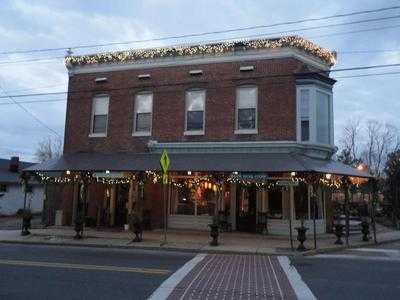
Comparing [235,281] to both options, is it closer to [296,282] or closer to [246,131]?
[296,282]

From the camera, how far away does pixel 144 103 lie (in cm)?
2497

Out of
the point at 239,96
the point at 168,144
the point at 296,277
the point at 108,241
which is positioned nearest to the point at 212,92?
the point at 239,96

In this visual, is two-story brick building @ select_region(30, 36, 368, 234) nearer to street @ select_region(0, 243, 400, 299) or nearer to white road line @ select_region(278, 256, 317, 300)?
street @ select_region(0, 243, 400, 299)

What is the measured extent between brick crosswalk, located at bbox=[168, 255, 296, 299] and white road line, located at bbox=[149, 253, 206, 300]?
0.37ft

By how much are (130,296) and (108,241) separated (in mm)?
10720

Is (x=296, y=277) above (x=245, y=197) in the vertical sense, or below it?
below

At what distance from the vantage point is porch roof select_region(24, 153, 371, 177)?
19898 millimetres

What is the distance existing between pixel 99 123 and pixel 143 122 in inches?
101

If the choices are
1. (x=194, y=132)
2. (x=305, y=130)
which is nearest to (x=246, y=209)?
(x=194, y=132)

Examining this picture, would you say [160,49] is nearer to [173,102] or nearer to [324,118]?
[173,102]

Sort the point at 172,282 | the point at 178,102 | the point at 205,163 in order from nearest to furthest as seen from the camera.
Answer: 1. the point at 172,282
2. the point at 205,163
3. the point at 178,102

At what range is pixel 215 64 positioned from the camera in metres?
23.6

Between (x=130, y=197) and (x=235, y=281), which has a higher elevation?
(x=130, y=197)

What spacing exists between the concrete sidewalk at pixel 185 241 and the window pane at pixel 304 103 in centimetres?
530
